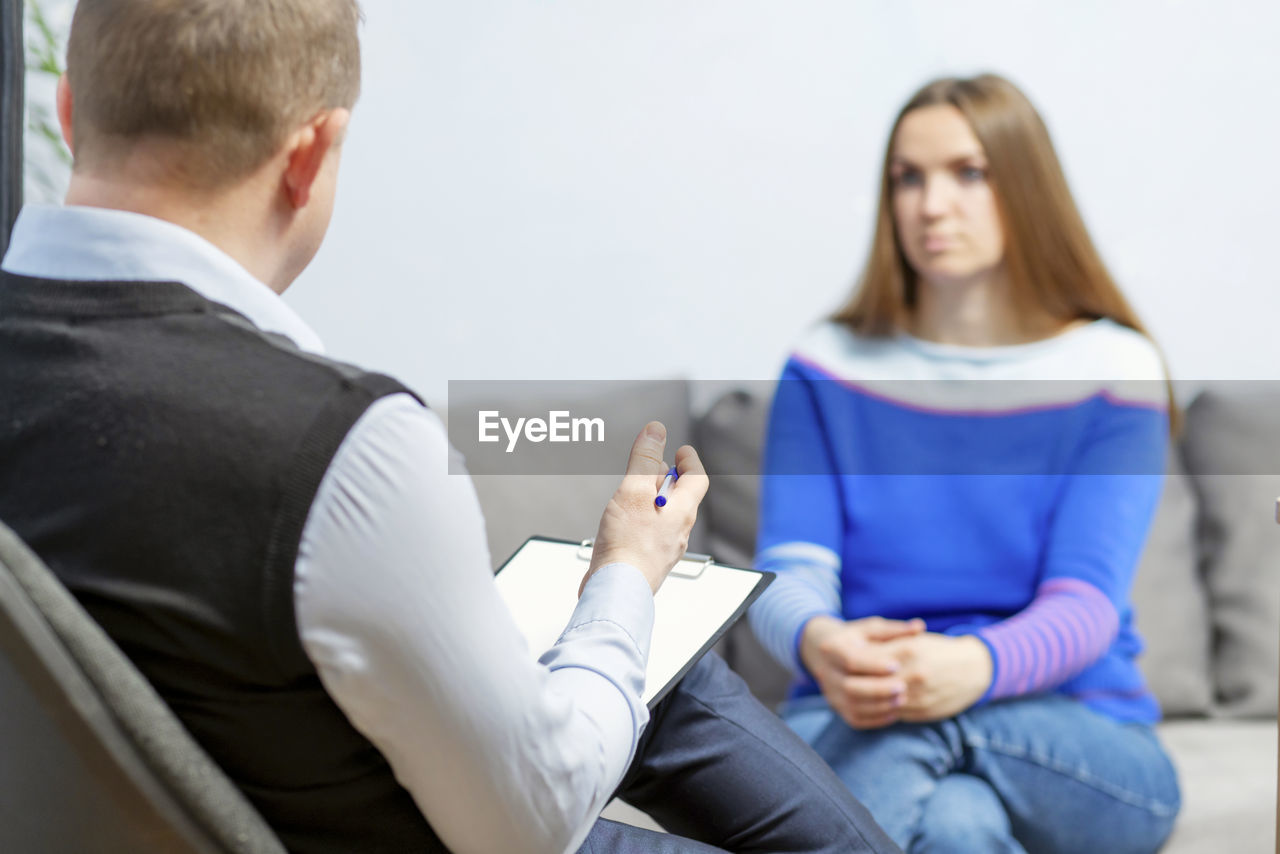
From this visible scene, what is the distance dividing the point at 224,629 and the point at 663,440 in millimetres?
379

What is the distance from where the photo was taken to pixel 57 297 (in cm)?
60

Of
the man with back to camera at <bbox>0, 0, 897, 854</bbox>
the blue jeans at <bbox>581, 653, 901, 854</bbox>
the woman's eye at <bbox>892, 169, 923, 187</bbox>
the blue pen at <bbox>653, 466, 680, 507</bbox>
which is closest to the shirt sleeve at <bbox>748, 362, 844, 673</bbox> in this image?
the woman's eye at <bbox>892, 169, 923, 187</bbox>

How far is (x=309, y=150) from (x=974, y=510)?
43.9 inches

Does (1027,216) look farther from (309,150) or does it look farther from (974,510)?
(309,150)

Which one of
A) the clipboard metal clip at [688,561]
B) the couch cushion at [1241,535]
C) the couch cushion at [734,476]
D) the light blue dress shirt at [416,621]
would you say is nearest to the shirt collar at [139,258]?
the light blue dress shirt at [416,621]

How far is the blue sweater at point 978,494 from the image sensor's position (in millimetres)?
1396

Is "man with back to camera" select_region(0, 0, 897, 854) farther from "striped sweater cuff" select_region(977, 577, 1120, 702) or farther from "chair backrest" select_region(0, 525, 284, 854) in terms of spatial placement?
"striped sweater cuff" select_region(977, 577, 1120, 702)

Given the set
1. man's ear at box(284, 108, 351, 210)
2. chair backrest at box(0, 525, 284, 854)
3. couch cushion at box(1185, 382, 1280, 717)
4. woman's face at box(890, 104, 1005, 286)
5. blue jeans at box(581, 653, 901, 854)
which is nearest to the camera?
chair backrest at box(0, 525, 284, 854)

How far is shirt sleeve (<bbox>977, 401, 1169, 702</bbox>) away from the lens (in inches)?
52.1

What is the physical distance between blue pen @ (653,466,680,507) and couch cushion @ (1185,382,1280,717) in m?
1.24

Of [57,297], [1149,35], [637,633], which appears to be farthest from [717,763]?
[1149,35]

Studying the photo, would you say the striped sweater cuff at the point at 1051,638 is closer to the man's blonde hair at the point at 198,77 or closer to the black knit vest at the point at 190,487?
the black knit vest at the point at 190,487

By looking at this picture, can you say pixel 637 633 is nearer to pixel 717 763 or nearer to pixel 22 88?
pixel 717 763

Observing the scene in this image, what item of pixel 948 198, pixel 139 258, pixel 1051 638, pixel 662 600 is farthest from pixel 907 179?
pixel 139 258
